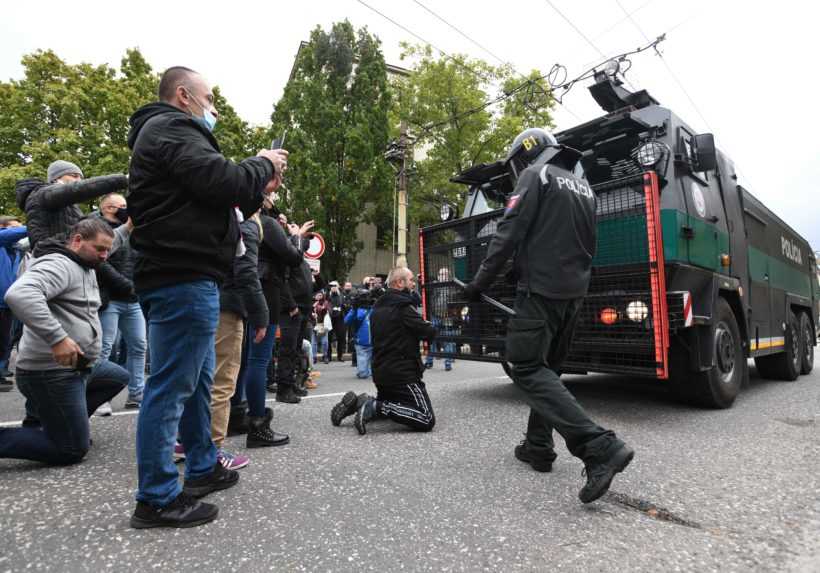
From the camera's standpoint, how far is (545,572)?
167 centimetres

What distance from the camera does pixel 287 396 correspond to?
487cm

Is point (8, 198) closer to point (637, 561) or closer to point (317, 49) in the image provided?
point (317, 49)

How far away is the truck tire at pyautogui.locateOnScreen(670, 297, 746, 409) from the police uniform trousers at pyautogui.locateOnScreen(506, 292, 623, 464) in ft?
7.15

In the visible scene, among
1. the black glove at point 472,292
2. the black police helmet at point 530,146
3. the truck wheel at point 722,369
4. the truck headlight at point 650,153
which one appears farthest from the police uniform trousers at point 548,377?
the truck wheel at point 722,369

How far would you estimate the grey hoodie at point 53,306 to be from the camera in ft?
7.85

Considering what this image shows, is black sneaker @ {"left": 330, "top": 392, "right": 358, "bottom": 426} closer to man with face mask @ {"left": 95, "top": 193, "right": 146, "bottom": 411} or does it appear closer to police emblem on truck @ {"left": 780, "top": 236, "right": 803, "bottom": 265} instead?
man with face mask @ {"left": 95, "top": 193, "right": 146, "bottom": 411}

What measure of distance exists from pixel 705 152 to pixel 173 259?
459 centimetres

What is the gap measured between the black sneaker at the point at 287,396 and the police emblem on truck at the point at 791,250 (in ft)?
22.3

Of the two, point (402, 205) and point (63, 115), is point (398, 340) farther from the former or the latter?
point (63, 115)

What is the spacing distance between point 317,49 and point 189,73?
21.5 metres

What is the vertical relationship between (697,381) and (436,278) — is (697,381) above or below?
below

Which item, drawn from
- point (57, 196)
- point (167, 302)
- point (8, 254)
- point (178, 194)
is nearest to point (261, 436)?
point (167, 302)

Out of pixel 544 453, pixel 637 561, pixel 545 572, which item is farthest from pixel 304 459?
pixel 637 561

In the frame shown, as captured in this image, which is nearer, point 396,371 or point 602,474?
point 602,474
